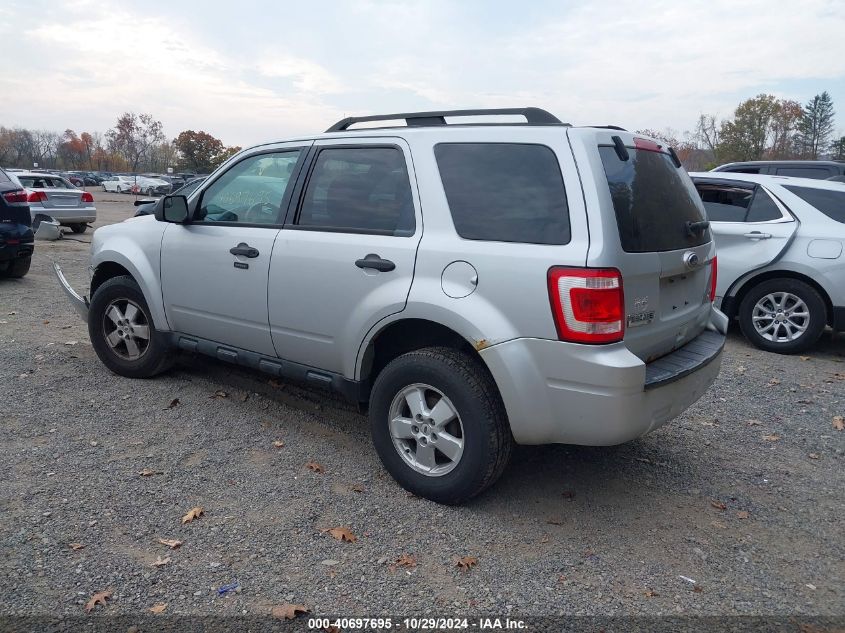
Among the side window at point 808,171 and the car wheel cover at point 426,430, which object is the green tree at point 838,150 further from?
the car wheel cover at point 426,430

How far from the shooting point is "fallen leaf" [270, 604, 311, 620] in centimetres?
274

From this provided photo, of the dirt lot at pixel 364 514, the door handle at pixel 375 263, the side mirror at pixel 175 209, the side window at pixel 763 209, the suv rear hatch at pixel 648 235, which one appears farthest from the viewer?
the side window at pixel 763 209

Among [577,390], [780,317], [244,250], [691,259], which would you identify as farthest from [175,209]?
[780,317]

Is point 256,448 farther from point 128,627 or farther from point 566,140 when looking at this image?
point 566,140

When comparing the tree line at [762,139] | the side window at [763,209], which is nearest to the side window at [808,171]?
the side window at [763,209]

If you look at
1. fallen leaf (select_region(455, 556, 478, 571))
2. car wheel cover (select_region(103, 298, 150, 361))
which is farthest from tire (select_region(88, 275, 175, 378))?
fallen leaf (select_region(455, 556, 478, 571))

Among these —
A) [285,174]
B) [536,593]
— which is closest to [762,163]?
[285,174]

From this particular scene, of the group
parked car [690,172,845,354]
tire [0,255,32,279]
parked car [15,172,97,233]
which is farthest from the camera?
parked car [15,172,97,233]

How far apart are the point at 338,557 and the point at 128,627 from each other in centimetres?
90

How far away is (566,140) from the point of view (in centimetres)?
328

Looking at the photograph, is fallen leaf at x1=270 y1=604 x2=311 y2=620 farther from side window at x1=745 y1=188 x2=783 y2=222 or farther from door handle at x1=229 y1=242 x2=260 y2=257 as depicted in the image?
side window at x1=745 y1=188 x2=783 y2=222

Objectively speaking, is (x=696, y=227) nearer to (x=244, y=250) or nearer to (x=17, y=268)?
(x=244, y=250)

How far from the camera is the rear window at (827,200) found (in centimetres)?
671

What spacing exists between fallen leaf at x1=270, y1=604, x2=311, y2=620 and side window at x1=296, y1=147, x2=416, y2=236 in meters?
1.87
